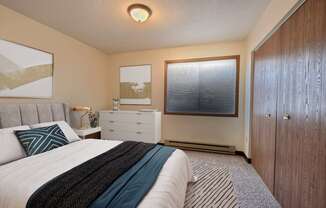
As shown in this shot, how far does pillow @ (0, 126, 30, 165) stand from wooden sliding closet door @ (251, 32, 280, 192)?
9.42ft

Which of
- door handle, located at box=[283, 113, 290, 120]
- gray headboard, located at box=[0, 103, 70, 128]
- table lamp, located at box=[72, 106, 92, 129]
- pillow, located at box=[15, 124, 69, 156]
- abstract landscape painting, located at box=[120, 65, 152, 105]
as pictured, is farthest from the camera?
abstract landscape painting, located at box=[120, 65, 152, 105]

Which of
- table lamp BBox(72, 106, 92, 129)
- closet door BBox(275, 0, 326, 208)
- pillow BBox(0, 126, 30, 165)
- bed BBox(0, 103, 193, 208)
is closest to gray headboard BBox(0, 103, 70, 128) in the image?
bed BBox(0, 103, 193, 208)

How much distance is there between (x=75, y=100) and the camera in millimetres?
3135

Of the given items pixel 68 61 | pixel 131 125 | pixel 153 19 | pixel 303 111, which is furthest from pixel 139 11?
pixel 131 125

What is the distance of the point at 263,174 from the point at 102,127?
326 cm

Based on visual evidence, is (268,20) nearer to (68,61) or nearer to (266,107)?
(266,107)

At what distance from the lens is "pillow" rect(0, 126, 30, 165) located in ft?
4.89

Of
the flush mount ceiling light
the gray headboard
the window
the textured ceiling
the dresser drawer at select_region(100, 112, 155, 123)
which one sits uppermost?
the textured ceiling

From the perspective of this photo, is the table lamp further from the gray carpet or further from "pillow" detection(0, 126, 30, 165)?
the gray carpet

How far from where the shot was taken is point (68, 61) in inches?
116

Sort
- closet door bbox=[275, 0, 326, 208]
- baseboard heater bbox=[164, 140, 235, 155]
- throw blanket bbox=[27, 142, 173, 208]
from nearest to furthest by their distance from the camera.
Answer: throw blanket bbox=[27, 142, 173, 208] → closet door bbox=[275, 0, 326, 208] → baseboard heater bbox=[164, 140, 235, 155]

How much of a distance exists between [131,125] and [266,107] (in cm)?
256

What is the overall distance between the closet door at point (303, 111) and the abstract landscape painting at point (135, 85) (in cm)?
277

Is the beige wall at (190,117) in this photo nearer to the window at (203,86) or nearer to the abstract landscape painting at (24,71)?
the window at (203,86)
